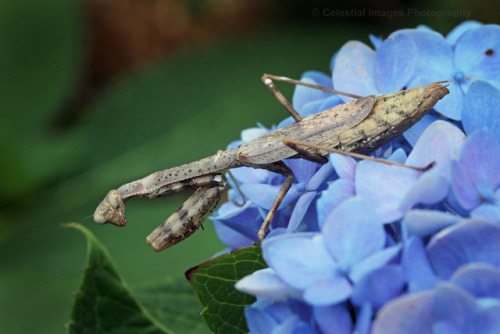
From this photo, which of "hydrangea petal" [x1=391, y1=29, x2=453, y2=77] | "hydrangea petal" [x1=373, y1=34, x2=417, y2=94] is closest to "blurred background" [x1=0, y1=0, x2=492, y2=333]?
"hydrangea petal" [x1=373, y1=34, x2=417, y2=94]

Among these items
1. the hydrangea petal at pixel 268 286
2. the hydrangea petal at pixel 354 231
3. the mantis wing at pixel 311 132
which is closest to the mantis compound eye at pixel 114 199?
the mantis wing at pixel 311 132

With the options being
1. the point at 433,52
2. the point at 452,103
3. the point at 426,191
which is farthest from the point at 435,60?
the point at 426,191

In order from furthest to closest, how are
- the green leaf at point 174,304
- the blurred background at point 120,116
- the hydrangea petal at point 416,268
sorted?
1. the blurred background at point 120,116
2. the green leaf at point 174,304
3. the hydrangea petal at point 416,268

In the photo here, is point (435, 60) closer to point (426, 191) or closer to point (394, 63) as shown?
point (394, 63)

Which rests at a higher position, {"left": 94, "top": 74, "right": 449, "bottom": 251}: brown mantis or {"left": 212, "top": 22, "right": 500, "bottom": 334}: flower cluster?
{"left": 94, "top": 74, "right": 449, "bottom": 251}: brown mantis

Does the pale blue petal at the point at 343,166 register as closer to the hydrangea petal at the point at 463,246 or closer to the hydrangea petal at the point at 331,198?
the hydrangea petal at the point at 331,198

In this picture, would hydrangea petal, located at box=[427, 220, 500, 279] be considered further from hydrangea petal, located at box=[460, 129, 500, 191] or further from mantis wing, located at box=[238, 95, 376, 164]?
mantis wing, located at box=[238, 95, 376, 164]
